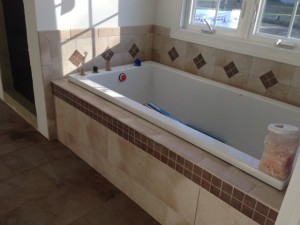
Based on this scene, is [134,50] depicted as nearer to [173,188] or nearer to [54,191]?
[54,191]

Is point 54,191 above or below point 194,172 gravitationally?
below

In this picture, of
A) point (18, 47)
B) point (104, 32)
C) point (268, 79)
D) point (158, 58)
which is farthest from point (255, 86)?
point (18, 47)

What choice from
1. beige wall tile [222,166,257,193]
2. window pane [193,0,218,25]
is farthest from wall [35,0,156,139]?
beige wall tile [222,166,257,193]

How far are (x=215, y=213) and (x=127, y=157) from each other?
0.60 m

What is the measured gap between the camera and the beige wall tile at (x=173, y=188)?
1.30 m

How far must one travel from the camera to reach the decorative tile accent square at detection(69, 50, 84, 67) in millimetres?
2113

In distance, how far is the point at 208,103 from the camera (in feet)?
7.30

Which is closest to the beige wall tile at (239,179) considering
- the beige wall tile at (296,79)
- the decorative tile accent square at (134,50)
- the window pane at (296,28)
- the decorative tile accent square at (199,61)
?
the beige wall tile at (296,79)

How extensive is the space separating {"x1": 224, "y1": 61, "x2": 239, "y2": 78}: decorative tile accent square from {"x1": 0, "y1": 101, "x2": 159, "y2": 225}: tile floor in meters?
1.21

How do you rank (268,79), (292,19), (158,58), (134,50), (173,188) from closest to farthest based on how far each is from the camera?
(173,188)
(292,19)
(268,79)
(134,50)
(158,58)

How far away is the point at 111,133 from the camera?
166 cm

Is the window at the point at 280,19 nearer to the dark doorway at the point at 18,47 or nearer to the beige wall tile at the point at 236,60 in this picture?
the beige wall tile at the point at 236,60

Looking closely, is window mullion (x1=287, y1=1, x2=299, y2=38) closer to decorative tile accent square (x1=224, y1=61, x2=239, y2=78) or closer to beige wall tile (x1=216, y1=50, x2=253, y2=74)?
beige wall tile (x1=216, y1=50, x2=253, y2=74)

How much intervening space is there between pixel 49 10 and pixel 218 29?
1272mm
